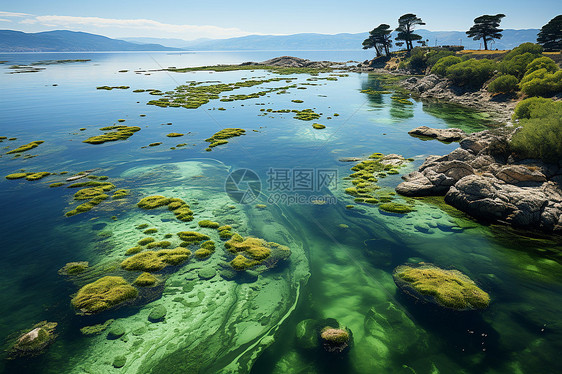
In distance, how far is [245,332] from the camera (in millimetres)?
17781

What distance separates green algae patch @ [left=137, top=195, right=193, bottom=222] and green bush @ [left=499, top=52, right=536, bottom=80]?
10112 cm

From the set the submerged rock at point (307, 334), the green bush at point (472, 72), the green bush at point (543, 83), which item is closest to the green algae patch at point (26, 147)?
the submerged rock at point (307, 334)

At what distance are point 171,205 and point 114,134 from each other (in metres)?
39.6

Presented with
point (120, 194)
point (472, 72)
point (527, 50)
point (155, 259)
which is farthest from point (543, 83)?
point (120, 194)

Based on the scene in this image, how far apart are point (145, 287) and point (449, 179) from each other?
3512 cm

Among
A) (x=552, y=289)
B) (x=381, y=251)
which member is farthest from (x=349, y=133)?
(x=552, y=289)

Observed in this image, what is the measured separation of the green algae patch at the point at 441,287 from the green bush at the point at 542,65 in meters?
86.4

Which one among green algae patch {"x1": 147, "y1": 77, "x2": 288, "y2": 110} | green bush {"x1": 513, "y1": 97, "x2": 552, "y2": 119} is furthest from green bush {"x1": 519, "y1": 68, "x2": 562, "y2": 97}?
green algae patch {"x1": 147, "y1": 77, "x2": 288, "y2": 110}

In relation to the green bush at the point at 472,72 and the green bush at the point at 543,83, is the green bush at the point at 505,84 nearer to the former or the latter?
the green bush at the point at 543,83

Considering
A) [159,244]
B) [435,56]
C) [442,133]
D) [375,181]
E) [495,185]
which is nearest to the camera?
[159,244]

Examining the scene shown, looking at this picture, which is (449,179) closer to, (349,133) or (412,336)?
(412,336)

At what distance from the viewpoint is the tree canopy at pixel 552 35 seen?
10812 cm

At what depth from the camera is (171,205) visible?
32.1 meters

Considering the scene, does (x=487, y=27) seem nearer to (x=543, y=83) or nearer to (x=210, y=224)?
(x=543, y=83)
